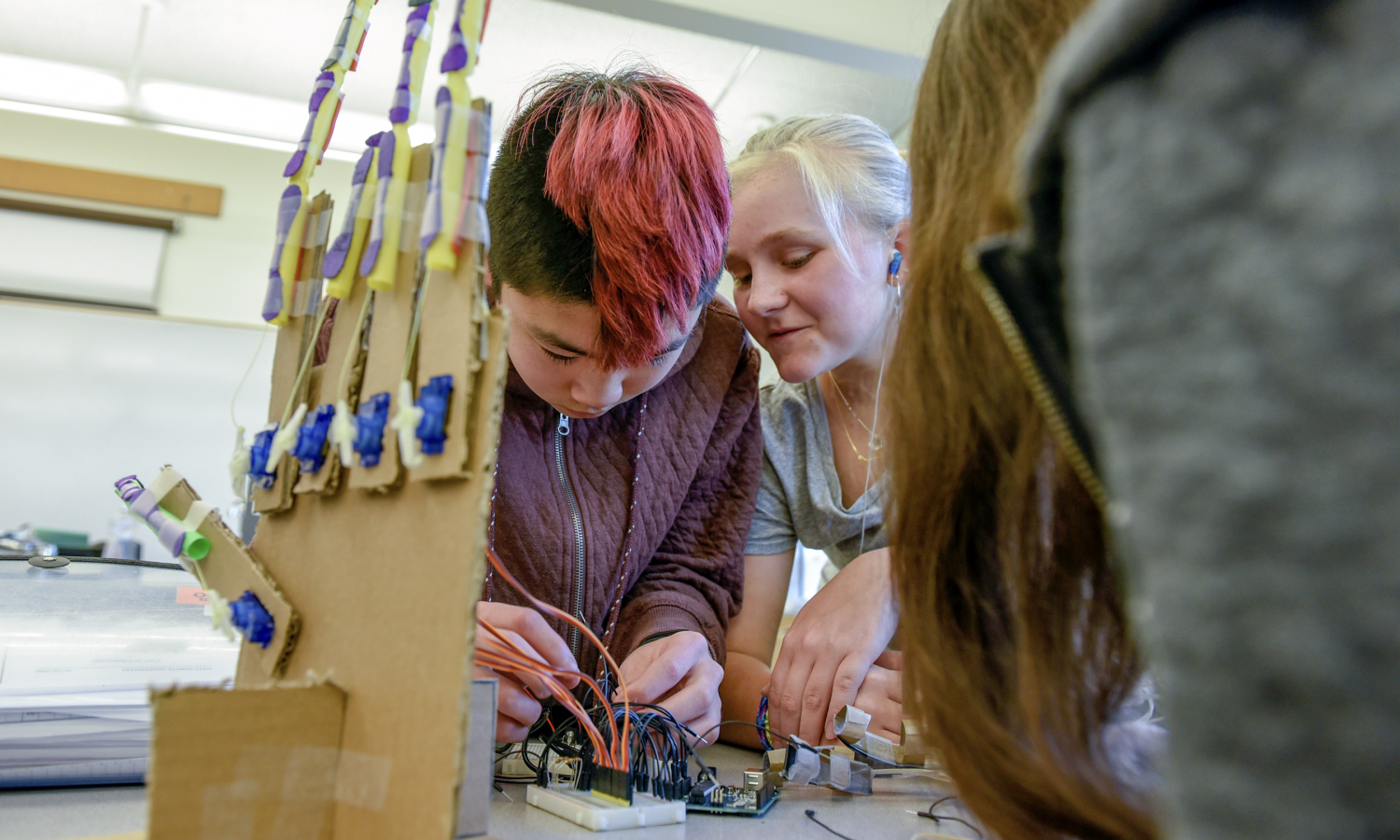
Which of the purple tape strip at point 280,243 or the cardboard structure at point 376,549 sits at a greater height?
the purple tape strip at point 280,243

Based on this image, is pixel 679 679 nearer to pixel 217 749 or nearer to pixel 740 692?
pixel 740 692

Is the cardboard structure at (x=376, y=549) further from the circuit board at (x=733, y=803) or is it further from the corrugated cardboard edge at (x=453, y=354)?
the circuit board at (x=733, y=803)

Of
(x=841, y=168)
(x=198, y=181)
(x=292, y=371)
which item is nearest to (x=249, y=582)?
(x=292, y=371)

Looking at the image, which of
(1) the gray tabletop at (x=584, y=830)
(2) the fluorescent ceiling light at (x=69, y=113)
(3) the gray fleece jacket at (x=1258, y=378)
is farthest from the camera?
(2) the fluorescent ceiling light at (x=69, y=113)

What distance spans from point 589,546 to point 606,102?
523 millimetres

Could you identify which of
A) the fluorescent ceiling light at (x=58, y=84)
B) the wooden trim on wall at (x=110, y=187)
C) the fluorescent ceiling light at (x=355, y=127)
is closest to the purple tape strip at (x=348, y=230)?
the fluorescent ceiling light at (x=355, y=127)

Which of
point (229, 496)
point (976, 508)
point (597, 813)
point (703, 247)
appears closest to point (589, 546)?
point (703, 247)

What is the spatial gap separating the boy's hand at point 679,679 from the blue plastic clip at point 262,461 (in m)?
0.40

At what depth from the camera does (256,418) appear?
3.50m

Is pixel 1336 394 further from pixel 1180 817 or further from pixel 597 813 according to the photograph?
pixel 597 813

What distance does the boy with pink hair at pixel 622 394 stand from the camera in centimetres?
77

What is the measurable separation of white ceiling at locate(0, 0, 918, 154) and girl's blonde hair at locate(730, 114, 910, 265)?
4.38 feet

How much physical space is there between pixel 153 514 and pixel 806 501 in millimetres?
881

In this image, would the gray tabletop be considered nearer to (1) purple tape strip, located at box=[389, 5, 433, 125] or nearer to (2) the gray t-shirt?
(1) purple tape strip, located at box=[389, 5, 433, 125]
